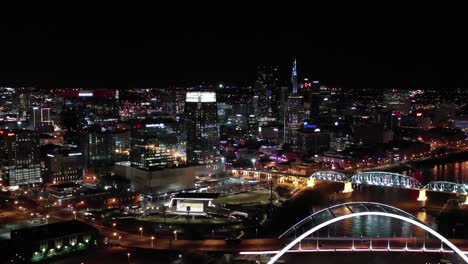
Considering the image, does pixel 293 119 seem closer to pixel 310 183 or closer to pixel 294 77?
pixel 294 77

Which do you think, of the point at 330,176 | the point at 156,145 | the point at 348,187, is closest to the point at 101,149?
the point at 156,145

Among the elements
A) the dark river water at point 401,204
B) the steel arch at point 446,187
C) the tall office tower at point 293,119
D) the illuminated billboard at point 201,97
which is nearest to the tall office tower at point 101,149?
the illuminated billboard at point 201,97

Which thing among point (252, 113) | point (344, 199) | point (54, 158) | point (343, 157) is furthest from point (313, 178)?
point (252, 113)

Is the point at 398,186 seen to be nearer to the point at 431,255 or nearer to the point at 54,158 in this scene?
the point at 431,255

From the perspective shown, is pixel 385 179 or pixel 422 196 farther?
pixel 385 179

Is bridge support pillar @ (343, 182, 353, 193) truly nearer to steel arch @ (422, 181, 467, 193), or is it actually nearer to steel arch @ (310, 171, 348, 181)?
steel arch @ (310, 171, 348, 181)

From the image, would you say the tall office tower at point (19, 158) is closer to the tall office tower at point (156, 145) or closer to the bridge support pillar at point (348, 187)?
the tall office tower at point (156, 145)
